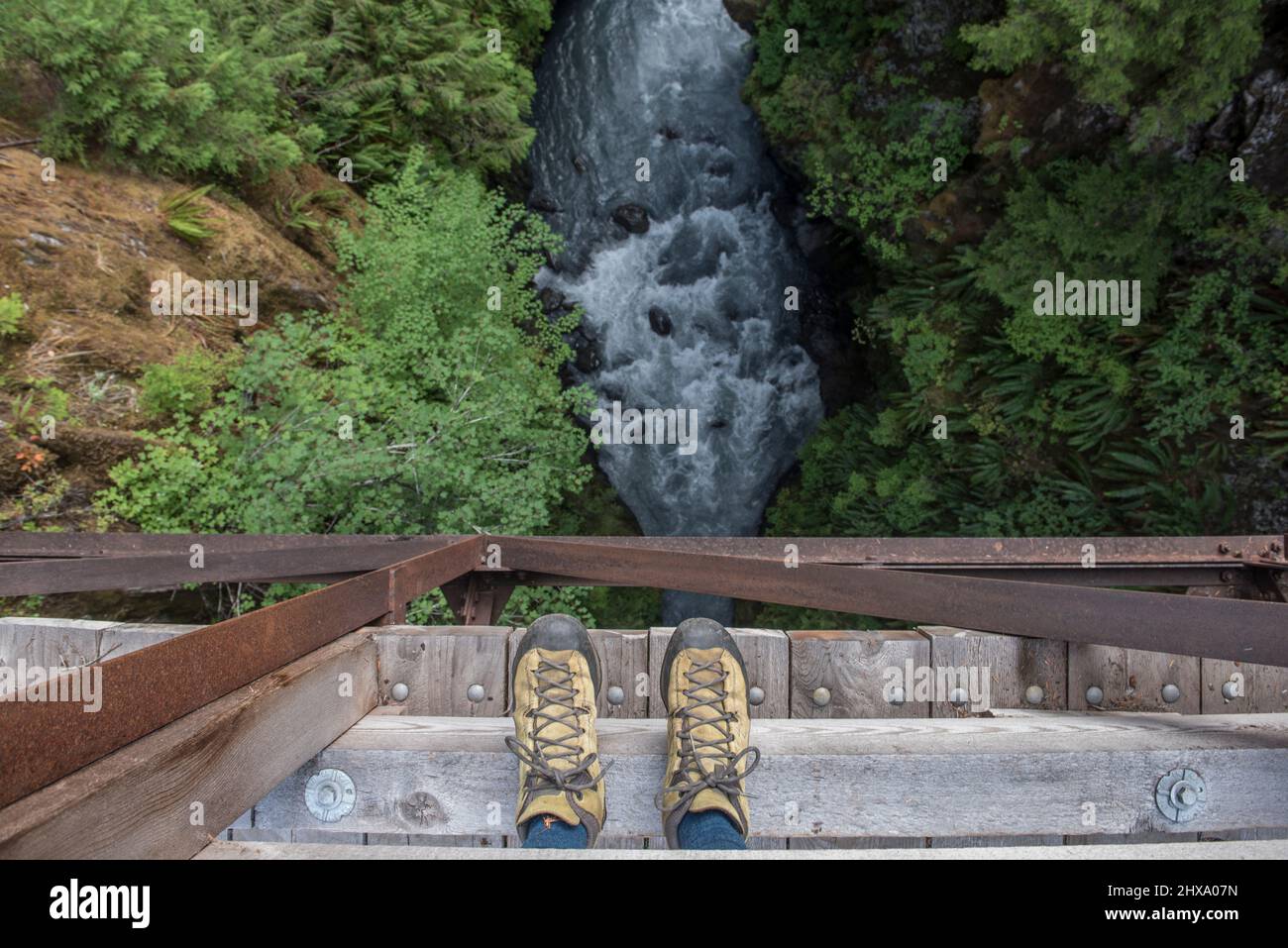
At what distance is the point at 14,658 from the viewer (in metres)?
2.67

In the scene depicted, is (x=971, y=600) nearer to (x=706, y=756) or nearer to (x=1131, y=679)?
(x=1131, y=679)

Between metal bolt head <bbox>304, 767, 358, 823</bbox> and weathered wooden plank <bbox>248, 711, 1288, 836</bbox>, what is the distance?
0.03m

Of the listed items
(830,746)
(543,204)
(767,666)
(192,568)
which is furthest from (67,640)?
(543,204)

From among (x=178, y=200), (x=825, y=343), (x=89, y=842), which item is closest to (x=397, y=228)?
(x=178, y=200)

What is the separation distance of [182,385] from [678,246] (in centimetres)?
662

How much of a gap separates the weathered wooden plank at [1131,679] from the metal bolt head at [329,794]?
2.55 meters

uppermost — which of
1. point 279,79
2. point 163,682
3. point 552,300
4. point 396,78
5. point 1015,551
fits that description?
point 396,78

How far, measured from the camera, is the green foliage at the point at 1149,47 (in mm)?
4926

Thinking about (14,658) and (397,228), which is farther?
(397,228)

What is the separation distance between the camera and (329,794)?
196cm

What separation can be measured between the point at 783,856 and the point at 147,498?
5878 mm

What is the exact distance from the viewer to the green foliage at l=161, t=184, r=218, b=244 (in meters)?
6.09

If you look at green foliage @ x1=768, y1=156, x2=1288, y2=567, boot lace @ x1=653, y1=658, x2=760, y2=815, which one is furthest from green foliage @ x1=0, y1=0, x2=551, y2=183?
boot lace @ x1=653, y1=658, x2=760, y2=815

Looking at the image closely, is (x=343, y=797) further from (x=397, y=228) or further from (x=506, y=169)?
(x=506, y=169)
